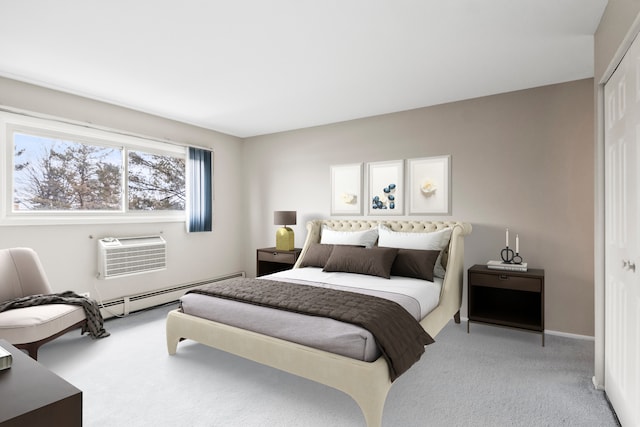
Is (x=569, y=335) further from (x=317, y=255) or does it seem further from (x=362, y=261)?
(x=317, y=255)

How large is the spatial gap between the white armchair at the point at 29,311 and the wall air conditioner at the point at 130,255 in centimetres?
62

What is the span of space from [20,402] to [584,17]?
3.54 m

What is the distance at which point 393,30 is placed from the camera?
2.47m

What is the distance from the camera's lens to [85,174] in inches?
154

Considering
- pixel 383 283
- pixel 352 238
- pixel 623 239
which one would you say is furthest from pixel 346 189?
pixel 623 239

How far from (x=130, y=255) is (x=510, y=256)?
4374 millimetres

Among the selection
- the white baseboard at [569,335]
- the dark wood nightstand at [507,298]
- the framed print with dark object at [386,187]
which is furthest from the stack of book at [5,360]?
the white baseboard at [569,335]

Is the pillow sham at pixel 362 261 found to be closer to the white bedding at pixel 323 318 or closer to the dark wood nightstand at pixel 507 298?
the white bedding at pixel 323 318

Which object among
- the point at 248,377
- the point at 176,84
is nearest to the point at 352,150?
the point at 176,84

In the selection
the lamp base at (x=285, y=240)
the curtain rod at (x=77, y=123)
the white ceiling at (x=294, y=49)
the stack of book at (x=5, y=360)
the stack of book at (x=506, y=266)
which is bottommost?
the stack of book at (x=506, y=266)

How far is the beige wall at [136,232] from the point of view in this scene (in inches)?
137

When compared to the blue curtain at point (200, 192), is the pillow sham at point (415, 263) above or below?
below

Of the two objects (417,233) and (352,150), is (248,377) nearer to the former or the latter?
(417,233)

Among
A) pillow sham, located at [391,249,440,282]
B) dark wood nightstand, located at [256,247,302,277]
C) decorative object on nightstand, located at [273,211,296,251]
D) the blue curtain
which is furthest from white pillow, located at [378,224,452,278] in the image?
the blue curtain
